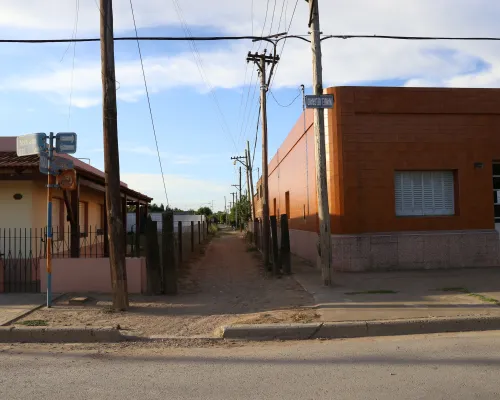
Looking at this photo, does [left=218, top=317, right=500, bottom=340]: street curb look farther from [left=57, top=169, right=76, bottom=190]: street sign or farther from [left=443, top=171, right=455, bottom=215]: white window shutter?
[left=443, top=171, right=455, bottom=215]: white window shutter

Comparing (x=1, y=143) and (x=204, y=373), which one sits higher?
(x=1, y=143)

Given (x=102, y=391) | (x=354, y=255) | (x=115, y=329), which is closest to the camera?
(x=102, y=391)

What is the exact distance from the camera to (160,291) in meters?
10.6

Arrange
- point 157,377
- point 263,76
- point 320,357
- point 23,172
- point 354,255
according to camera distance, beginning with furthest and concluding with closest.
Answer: point 263,76, point 354,255, point 23,172, point 320,357, point 157,377

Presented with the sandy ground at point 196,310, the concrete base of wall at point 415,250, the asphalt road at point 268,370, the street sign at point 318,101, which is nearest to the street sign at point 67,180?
the sandy ground at point 196,310

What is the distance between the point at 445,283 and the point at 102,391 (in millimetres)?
8622

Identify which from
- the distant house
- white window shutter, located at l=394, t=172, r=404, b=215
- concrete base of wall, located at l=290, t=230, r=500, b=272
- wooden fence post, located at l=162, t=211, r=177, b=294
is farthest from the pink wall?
white window shutter, located at l=394, t=172, r=404, b=215

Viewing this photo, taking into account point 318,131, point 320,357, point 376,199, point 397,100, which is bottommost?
point 320,357

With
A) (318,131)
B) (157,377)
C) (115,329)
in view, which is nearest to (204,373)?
(157,377)

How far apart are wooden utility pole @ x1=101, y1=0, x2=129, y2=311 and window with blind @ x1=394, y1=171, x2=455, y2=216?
8408 millimetres

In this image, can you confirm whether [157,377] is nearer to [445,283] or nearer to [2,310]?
[2,310]

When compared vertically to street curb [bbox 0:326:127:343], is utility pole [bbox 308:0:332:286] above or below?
above

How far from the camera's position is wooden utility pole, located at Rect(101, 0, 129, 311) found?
8820 mm

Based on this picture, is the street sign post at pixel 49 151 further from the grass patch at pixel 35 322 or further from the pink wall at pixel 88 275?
the pink wall at pixel 88 275
